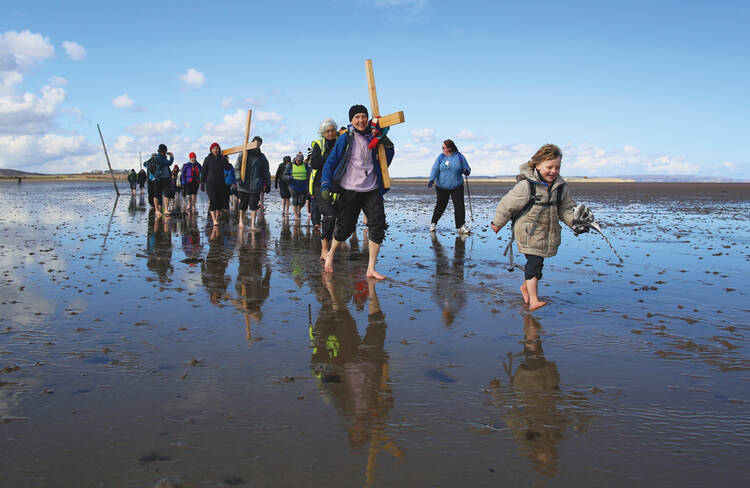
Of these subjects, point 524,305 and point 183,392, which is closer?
point 183,392

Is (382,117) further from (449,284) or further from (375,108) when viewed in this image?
(449,284)

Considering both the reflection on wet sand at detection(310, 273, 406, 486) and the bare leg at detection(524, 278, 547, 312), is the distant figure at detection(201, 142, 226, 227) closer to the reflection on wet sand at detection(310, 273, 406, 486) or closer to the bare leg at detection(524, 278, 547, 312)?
the reflection on wet sand at detection(310, 273, 406, 486)

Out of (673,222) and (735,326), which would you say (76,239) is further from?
(673,222)

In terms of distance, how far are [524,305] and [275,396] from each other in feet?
11.2

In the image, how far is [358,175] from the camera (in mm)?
7398

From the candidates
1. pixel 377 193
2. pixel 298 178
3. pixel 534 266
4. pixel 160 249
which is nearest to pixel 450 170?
pixel 298 178

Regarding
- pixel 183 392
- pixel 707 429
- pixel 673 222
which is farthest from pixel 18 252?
pixel 673 222

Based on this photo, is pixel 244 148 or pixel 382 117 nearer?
pixel 382 117

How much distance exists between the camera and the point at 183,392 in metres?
3.51

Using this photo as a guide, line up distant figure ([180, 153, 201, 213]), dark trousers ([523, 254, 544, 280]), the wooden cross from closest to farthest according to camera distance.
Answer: dark trousers ([523, 254, 544, 280]) → the wooden cross → distant figure ([180, 153, 201, 213])

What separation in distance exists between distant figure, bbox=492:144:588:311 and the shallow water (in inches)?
20.4

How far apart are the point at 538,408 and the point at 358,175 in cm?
466

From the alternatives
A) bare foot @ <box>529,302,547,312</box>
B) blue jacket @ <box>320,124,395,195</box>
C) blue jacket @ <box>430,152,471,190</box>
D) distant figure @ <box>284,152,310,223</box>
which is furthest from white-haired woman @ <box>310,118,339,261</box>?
distant figure @ <box>284,152,310,223</box>

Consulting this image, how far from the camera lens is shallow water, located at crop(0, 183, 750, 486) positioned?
2691 mm
